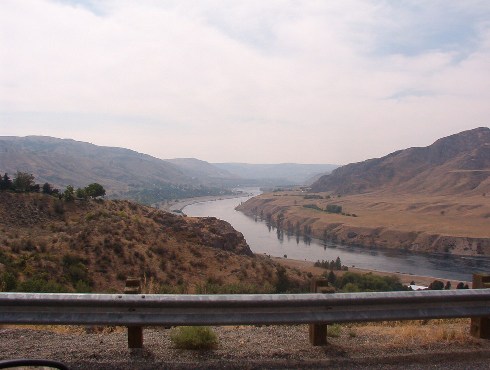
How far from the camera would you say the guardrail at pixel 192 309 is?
4.91 metres

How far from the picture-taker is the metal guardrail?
4910 mm

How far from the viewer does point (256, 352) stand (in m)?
5.12

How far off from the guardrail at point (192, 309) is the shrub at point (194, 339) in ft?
1.27

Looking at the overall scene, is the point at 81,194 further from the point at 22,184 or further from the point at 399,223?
the point at 399,223

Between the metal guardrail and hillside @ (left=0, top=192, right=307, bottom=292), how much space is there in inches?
668

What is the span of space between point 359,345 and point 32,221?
3929 centimetres

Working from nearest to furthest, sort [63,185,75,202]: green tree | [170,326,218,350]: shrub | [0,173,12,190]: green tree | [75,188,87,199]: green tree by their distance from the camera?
[170,326,218,350]: shrub, [0,173,12,190]: green tree, [63,185,75,202]: green tree, [75,188,87,199]: green tree

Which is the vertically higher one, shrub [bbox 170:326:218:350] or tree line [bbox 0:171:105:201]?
tree line [bbox 0:171:105:201]

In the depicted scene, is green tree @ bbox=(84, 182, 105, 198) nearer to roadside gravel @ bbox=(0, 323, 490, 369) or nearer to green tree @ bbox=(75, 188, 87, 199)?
green tree @ bbox=(75, 188, 87, 199)

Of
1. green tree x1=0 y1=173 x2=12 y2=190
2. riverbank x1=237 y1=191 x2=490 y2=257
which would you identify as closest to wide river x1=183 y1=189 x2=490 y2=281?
riverbank x1=237 y1=191 x2=490 y2=257

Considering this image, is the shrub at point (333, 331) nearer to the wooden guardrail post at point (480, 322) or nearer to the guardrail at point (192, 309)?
the guardrail at point (192, 309)

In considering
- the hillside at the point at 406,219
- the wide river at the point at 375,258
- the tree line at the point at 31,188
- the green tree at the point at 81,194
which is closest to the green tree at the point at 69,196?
the tree line at the point at 31,188

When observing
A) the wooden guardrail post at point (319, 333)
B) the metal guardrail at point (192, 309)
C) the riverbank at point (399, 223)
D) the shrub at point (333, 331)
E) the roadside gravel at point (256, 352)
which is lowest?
the riverbank at point (399, 223)

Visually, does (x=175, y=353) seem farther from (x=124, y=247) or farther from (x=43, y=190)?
(x=43, y=190)
